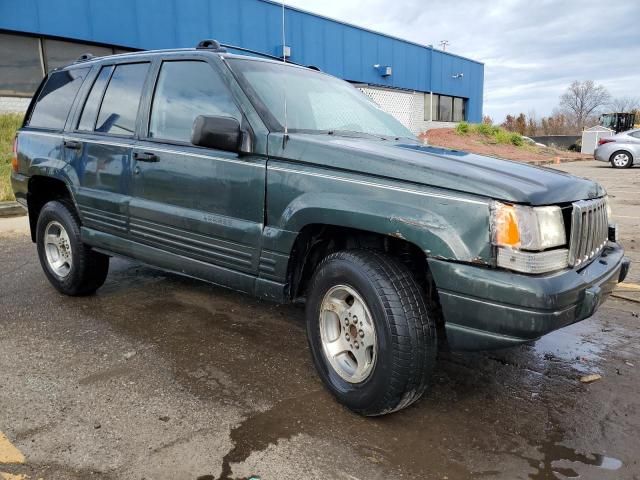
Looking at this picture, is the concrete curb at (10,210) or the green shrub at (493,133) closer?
the concrete curb at (10,210)

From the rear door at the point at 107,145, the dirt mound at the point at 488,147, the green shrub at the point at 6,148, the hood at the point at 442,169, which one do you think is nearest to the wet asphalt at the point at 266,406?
the rear door at the point at 107,145

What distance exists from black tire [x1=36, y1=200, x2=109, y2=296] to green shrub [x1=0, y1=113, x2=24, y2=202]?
470 cm

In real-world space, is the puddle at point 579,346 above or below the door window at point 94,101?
below

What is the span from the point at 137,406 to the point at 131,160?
5.72 ft

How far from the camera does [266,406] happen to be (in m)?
2.86

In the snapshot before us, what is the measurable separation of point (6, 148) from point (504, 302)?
12.3m

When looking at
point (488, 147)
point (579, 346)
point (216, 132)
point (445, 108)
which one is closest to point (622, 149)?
point (488, 147)

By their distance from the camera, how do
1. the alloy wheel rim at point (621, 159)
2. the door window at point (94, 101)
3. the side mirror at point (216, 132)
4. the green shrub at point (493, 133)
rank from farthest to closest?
the green shrub at point (493, 133), the alloy wheel rim at point (621, 159), the door window at point (94, 101), the side mirror at point (216, 132)

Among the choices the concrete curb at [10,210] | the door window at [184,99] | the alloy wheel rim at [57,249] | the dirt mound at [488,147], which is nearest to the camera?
the door window at [184,99]

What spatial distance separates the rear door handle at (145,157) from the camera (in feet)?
11.7

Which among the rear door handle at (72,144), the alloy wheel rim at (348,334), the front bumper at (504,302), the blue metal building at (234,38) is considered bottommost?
the alloy wheel rim at (348,334)

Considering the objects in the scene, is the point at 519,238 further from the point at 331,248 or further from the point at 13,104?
the point at 13,104

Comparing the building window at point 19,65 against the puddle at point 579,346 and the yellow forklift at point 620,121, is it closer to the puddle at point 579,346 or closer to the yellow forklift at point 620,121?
the puddle at point 579,346

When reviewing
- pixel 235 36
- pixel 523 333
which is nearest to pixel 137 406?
pixel 523 333
